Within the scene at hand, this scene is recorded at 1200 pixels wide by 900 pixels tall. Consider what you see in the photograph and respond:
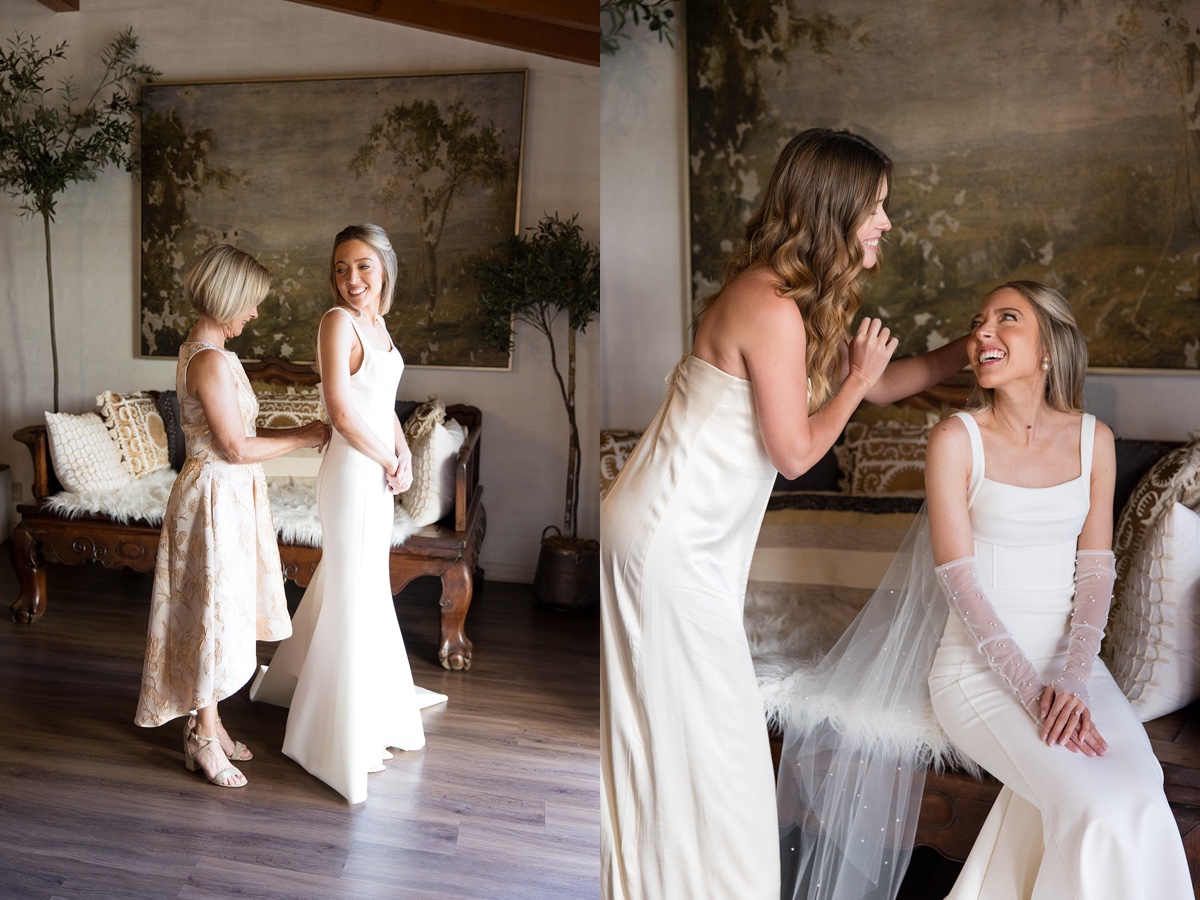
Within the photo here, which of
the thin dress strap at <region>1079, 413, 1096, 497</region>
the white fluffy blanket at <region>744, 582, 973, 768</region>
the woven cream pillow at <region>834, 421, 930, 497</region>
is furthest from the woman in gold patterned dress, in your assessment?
the thin dress strap at <region>1079, 413, 1096, 497</region>

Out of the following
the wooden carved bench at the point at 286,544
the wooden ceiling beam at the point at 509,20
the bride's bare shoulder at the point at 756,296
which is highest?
the wooden ceiling beam at the point at 509,20

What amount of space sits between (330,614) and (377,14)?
109 cm

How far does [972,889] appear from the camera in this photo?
1.62 metres

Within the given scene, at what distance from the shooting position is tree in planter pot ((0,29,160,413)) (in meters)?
1.50

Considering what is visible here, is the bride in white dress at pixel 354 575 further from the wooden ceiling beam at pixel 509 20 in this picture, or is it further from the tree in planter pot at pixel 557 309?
the wooden ceiling beam at pixel 509 20

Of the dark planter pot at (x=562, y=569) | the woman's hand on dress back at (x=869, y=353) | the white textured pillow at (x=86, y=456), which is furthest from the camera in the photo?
the dark planter pot at (x=562, y=569)

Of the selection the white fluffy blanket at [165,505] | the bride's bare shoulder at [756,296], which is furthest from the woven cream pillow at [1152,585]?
the white fluffy blanket at [165,505]

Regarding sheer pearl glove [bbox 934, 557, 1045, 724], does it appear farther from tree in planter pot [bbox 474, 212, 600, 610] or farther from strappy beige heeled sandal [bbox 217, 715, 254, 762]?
strappy beige heeled sandal [bbox 217, 715, 254, 762]

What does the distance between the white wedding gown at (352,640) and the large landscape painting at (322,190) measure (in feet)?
0.39

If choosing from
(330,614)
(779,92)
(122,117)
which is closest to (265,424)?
(330,614)

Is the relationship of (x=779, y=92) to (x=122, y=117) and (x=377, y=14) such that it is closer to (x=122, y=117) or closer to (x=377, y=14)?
(x=377, y=14)

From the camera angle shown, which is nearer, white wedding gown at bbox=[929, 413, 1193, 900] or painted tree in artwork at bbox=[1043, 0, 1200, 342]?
white wedding gown at bbox=[929, 413, 1193, 900]

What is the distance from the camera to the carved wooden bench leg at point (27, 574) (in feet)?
4.96

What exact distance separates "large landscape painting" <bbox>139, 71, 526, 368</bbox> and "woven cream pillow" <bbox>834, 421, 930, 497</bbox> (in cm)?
81
